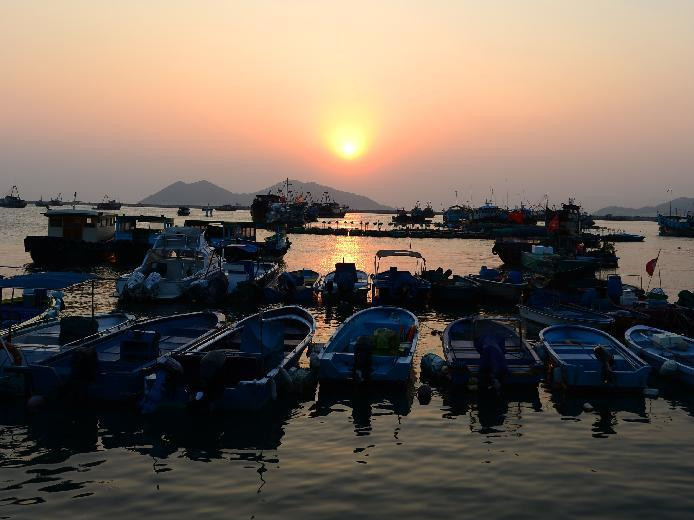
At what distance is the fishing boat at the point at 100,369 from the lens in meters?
17.9

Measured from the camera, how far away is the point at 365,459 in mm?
15172

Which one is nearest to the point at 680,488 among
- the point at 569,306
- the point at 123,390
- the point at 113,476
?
the point at 113,476

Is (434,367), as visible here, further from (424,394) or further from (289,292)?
(289,292)

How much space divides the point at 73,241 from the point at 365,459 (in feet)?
166

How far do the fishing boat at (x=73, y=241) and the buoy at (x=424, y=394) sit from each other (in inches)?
1817

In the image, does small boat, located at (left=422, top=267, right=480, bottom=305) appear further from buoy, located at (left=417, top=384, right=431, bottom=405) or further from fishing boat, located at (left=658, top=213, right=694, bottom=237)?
fishing boat, located at (left=658, top=213, right=694, bottom=237)

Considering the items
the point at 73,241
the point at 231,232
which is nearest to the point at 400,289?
the point at 73,241

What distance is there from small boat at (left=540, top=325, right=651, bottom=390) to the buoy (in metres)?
4.12

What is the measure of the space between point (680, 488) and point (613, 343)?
33.1 ft

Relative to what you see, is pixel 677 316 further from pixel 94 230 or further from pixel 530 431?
pixel 94 230

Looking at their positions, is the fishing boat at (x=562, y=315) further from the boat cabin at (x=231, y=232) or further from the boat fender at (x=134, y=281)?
the boat cabin at (x=231, y=232)

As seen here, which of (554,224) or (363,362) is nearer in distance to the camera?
(363,362)

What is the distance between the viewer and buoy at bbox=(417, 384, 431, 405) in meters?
19.4

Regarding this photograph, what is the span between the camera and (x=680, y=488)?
1376 cm
